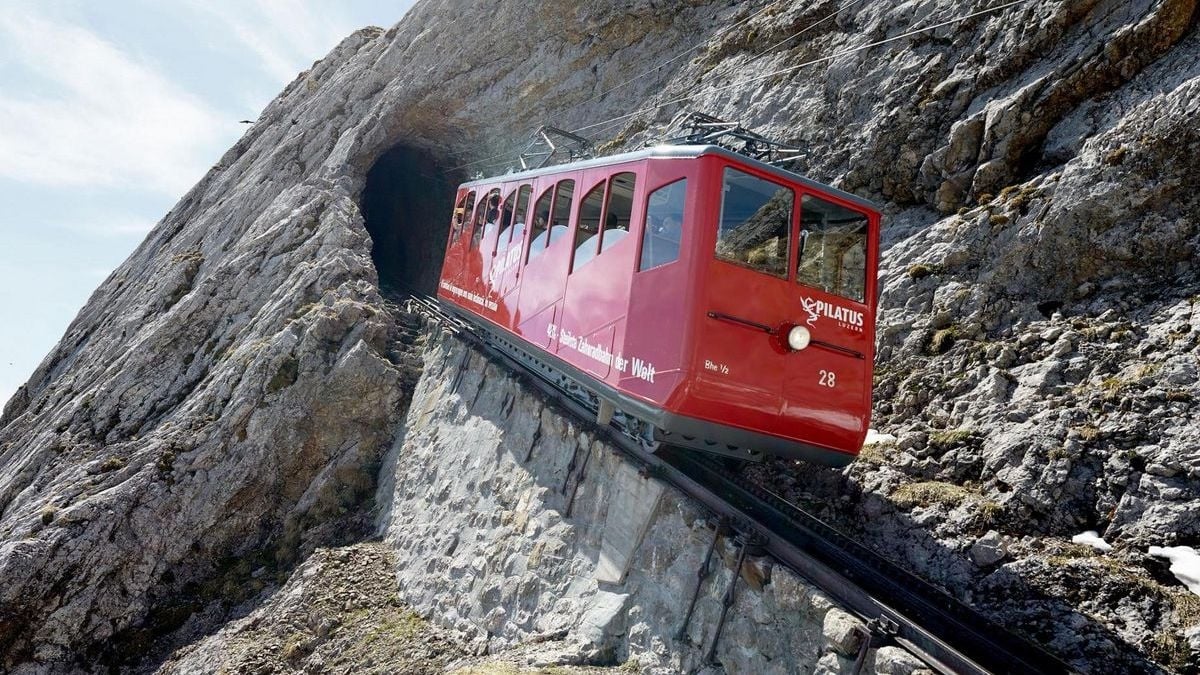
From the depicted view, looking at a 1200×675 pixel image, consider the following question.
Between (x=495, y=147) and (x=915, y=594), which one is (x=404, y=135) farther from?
(x=915, y=594)

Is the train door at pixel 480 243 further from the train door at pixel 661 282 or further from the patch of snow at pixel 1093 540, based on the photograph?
the patch of snow at pixel 1093 540

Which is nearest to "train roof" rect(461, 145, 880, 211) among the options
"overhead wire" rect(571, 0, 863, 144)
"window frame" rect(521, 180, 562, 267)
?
"window frame" rect(521, 180, 562, 267)

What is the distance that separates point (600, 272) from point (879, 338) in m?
4.24

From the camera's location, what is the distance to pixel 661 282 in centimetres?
741

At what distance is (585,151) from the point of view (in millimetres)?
14352

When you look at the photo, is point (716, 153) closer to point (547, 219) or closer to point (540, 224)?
point (547, 219)

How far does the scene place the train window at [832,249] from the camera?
24.5 feet

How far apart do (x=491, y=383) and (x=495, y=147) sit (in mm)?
15028

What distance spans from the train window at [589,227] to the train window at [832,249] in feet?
8.55

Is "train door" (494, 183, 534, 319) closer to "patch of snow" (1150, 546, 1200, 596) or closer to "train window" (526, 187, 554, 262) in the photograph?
"train window" (526, 187, 554, 262)

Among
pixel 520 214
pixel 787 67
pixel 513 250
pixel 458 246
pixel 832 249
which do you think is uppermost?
pixel 787 67

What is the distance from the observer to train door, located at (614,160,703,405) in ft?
23.0

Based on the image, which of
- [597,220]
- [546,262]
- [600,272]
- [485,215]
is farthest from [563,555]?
[485,215]

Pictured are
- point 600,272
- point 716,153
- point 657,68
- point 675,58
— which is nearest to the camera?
point 716,153
